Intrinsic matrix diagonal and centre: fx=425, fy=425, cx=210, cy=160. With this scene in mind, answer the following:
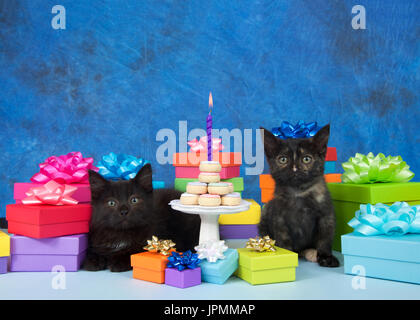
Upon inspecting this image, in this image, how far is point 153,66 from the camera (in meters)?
2.84

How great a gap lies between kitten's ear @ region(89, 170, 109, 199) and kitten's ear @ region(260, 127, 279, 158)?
26.3 inches

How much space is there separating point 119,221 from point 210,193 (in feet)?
1.21

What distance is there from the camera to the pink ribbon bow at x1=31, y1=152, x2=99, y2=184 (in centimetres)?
192

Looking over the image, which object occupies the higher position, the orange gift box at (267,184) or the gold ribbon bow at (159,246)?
the orange gift box at (267,184)

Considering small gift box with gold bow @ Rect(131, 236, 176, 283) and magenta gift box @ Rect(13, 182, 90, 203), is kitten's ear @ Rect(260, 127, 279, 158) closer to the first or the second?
small gift box with gold bow @ Rect(131, 236, 176, 283)

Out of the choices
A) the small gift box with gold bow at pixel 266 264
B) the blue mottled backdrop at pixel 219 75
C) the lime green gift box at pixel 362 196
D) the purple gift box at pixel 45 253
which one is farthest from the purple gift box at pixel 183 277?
the blue mottled backdrop at pixel 219 75

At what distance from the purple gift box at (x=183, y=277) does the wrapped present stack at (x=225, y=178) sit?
0.74 m

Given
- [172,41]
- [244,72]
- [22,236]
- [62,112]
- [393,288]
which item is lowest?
[393,288]

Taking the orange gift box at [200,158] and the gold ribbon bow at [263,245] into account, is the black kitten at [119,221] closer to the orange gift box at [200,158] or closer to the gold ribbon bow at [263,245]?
the gold ribbon bow at [263,245]

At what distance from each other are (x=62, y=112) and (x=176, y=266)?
1.74m

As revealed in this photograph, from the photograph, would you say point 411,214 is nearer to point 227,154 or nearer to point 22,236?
point 227,154

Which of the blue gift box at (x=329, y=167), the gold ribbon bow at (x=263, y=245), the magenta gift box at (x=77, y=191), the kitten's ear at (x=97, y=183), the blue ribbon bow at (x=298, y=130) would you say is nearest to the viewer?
the gold ribbon bow at (x=263, y=245)

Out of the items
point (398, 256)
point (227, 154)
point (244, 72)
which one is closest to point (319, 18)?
point (244, 72)

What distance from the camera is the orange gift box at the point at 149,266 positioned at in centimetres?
148
